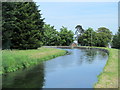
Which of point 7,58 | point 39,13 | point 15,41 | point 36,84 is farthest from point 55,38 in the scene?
point 36,84

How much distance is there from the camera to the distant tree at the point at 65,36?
6856 centimetres

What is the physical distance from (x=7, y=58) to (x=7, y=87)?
16.9 ft

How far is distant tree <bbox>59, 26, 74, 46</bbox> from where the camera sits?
6856 centimetres

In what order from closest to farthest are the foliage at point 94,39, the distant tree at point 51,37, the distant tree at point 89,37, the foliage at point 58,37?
the foliage at point 94,39 < the distant tree at point 89,37 < the distant tree at point 51,37 < the foliage at point 58,37

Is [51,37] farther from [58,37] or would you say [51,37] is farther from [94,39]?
[94,39]

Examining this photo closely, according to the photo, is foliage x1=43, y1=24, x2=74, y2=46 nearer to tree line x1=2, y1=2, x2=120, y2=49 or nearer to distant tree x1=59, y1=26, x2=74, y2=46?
distant tree x1=59, y1=26, x2=74, y2=46

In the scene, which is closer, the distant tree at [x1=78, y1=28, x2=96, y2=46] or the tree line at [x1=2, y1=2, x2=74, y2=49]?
the tree line at [x1=2, y1=2, x2=74, y2=49]

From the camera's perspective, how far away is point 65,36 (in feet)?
224

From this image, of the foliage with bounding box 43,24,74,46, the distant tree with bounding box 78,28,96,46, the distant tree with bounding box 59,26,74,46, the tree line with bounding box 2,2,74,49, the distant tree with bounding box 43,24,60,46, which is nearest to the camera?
the tree line with bounding box 2,2,74,49

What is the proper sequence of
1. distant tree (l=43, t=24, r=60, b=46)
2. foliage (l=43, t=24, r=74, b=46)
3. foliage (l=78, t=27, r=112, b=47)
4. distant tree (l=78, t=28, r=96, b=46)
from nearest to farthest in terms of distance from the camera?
foliage (l=78, t=27, r=112, b=47), distant tree (l=78, t=28, r=96, b=46), distant tree (l=43, t=24, r=60, b=46), foliage (l=43, t=24, r=74, b=46)

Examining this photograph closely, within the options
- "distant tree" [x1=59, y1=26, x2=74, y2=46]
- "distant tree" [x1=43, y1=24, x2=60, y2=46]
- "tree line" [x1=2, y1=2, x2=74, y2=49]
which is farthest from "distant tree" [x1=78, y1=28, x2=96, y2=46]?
"tree line" [x1=2, y1=2, x2=74, y2=49]

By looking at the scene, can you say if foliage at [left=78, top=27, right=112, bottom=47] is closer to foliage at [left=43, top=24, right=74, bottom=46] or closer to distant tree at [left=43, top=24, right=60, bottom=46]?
foliage at [left=43, top=24, right=74, bottom=46]

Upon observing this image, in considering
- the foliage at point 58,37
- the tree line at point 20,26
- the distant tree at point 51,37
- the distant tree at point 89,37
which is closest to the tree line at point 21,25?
the tree line at point 20,26

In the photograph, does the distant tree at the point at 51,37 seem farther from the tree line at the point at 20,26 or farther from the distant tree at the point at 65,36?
the tree line at the point at 20,26
